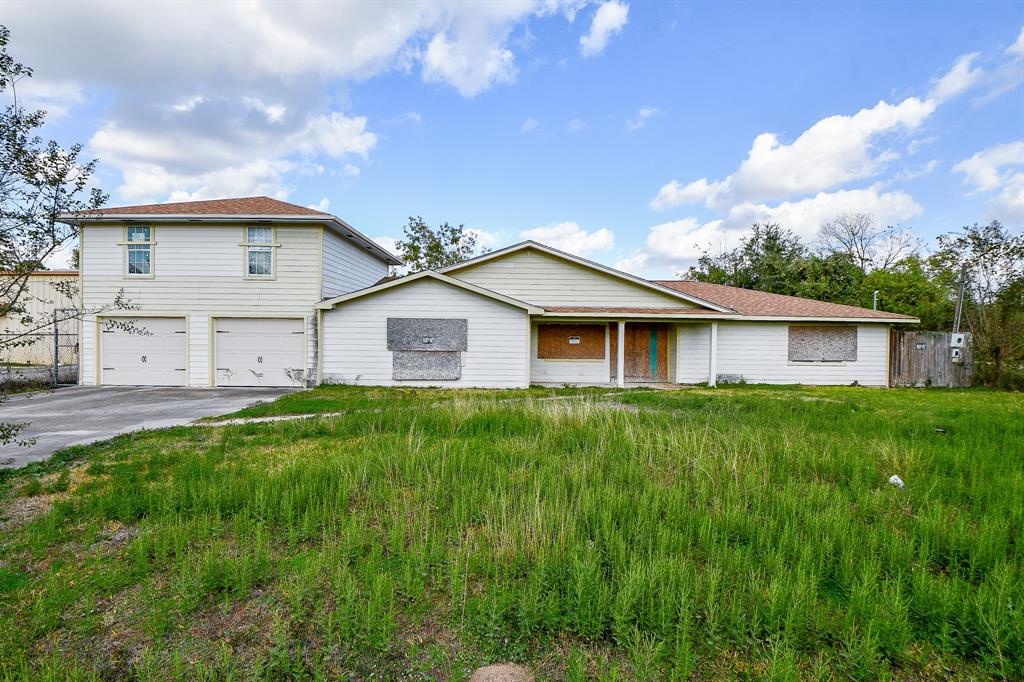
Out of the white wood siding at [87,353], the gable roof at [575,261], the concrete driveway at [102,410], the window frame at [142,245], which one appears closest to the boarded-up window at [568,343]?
the gable roof at [575,261]

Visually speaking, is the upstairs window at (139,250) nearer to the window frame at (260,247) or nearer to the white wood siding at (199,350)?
the white wood siding at (199,350)

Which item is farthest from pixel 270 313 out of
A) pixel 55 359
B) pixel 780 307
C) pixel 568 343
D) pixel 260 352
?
pixel 780 307

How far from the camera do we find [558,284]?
16125 millimetres

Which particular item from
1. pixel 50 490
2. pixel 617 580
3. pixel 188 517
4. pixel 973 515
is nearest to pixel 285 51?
pixel 50 490

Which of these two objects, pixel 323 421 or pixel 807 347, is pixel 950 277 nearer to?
pixel 807 347

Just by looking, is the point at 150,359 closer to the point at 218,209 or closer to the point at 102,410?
the point at 102,410

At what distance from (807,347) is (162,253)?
22294 millimetres

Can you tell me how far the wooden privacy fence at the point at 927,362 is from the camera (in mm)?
16344

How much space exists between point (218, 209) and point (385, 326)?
21.2 feet

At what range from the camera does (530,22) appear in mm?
13969

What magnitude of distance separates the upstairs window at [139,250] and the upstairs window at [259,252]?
116 inches

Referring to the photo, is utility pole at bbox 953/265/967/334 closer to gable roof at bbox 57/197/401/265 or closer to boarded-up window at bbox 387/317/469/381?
boarded-up window at bbox 387/317/469/381

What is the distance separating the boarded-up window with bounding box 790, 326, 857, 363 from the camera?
16.1 meters

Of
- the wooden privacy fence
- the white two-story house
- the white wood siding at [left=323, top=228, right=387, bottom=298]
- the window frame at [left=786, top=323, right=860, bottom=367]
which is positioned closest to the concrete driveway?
the white two-story house
